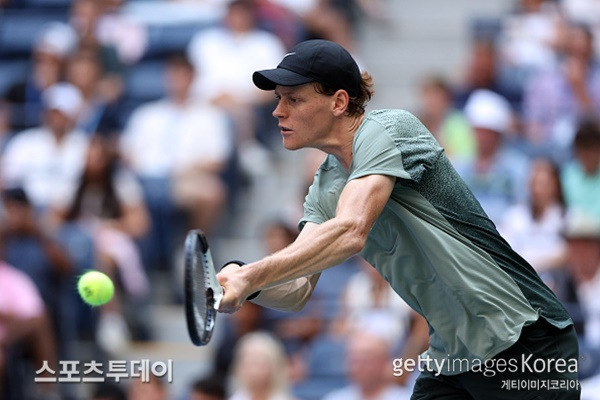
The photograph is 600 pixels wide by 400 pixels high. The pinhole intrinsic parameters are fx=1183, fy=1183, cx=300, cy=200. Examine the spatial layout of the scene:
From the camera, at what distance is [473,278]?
4234mm

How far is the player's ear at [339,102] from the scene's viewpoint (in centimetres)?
425

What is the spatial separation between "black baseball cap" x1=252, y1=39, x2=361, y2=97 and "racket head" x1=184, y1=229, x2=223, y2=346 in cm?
64

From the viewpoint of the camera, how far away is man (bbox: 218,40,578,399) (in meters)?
4.14

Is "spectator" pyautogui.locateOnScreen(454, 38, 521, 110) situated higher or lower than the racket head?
higher

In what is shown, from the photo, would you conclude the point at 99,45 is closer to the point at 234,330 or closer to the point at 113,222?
the point at 113,222

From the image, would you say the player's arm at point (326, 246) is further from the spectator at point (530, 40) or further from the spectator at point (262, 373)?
the spectator at point (530, 40)

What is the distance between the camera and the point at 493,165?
8219mm

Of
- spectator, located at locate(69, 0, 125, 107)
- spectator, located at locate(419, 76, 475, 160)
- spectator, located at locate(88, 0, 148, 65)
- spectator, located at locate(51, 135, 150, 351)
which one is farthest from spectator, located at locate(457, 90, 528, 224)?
spectator, located at locate(88, 0, 148, 65)

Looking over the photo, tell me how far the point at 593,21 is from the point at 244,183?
3.43 m

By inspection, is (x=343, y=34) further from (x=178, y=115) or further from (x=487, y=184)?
(x=487, y=184)

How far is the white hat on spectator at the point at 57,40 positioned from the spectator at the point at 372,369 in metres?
5.08

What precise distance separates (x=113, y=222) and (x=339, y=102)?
4.66 meters

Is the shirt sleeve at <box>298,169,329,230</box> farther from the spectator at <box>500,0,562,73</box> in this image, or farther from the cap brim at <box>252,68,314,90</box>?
the spectator at <box>500,0,562,73</box>

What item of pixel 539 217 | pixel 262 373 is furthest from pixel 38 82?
pixel 539 217
